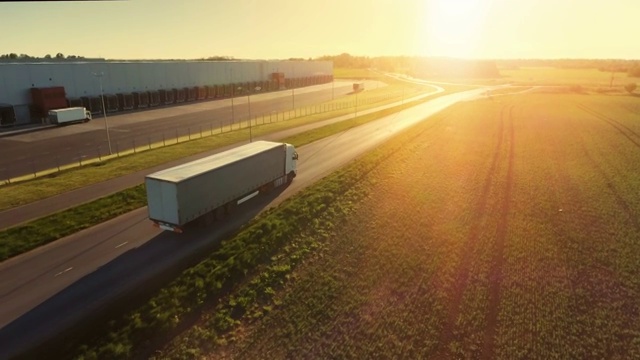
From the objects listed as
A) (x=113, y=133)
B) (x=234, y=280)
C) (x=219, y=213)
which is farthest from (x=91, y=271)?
(x=113, y=133)

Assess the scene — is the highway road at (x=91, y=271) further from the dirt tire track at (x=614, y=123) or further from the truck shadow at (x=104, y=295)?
the dirt tire track at (x=614, y=123)

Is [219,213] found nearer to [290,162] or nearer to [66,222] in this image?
[66,222]

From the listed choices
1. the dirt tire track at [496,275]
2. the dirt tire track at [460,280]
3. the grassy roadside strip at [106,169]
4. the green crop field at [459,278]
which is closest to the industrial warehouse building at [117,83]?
the grassy roadside strip at [106,169]

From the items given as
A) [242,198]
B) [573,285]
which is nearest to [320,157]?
[242,198]

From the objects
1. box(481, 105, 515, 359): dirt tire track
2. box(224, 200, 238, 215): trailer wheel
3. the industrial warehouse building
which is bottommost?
box(481, 105, 515, 359): dirt tire track

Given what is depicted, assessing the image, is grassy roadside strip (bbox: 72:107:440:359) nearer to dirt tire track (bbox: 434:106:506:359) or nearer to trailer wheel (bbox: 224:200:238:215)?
trailer wheel (bbox: 224:200:238:215)

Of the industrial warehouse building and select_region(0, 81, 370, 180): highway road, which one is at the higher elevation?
the industrial warehouse building

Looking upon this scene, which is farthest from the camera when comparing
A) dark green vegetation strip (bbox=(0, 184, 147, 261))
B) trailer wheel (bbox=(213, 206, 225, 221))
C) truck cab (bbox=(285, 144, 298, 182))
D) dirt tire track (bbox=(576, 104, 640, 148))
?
dirt tire track (bbox=(576, 104, 640, 148))

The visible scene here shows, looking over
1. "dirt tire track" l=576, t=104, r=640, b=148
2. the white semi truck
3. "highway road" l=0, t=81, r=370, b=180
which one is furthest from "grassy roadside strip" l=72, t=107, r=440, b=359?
"dirt tire track" l=576, t=104, r=640, b=148

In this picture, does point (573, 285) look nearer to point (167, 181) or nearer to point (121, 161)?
point (167, 181)
